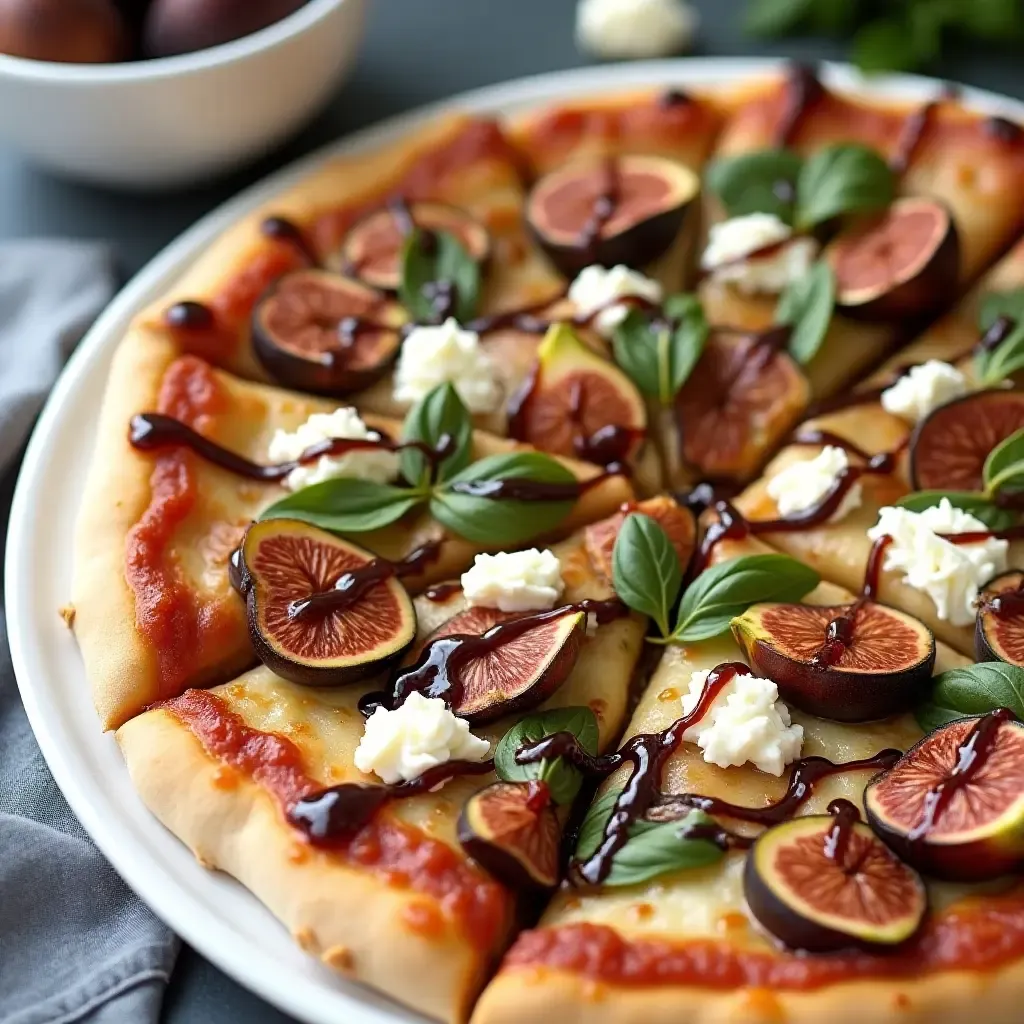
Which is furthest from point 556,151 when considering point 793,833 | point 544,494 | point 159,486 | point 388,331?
point 793,833

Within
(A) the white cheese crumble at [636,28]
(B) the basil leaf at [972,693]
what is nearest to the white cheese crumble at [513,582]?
(B) the basil leaf at [972,693]

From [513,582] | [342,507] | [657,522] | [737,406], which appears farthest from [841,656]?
[342,507]

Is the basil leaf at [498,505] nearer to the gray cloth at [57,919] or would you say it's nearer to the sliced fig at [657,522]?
the sliced fig at [657,522]

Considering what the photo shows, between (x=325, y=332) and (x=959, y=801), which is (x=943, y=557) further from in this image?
(x=325, y=332)

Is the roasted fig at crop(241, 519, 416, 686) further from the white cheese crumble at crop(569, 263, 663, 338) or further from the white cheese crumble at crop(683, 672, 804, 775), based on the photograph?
the white cheese crumble at crop(569, 263, 663, 338)

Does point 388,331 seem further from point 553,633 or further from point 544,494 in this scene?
point 553,633

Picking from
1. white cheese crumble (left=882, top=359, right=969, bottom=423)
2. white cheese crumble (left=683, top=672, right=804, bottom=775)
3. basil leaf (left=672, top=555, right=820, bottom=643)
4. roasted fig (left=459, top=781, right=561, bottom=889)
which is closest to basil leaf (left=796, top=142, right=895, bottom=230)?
white cheese crumble (left=882, top=359, right=969, bottom=423)

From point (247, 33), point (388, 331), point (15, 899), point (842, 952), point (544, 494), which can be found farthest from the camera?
point (247, 33)
